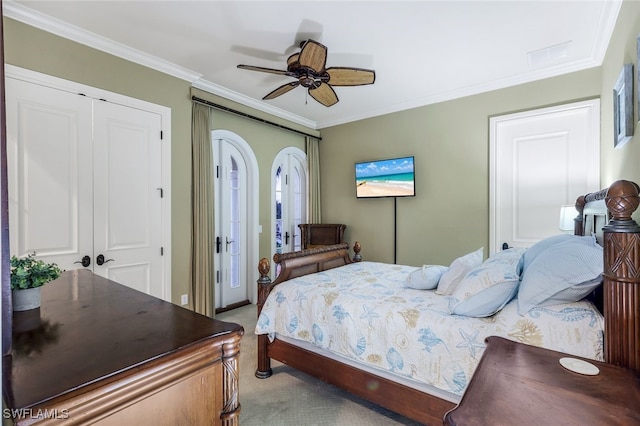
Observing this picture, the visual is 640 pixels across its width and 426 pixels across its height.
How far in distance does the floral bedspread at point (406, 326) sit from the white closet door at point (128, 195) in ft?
4.96

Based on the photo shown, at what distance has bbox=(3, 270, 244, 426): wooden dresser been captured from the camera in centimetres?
58

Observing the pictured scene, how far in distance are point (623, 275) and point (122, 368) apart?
1.54 meters

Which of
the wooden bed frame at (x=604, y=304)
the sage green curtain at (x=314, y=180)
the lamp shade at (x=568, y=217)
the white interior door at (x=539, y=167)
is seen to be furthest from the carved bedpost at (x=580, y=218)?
the sage green curtain at (x=314, y=180)

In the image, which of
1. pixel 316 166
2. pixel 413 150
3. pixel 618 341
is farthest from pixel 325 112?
pixel 618 341

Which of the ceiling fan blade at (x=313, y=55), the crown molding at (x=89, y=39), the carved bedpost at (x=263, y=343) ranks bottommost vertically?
the carved bedpost at (x=263, y=343)

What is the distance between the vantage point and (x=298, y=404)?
2123 millimetres

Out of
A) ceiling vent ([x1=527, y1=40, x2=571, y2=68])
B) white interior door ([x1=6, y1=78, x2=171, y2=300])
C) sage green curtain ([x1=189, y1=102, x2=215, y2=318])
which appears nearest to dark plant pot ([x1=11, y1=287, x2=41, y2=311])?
white interior door ([x1=6, y1=78, x2=171, y2=300])

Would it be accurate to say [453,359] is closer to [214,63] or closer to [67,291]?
[67,291]

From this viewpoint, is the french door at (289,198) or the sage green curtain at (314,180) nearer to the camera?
the french door at (289,198)

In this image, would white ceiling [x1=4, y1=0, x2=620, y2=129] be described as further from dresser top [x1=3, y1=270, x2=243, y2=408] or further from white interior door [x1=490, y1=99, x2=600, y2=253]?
dresser top [x1=3, y1=270, x2=243, y2=408]

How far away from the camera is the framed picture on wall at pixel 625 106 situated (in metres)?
1.82

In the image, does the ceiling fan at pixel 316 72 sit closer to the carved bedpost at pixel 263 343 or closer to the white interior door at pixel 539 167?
the carved bedpost at pixel 263 343

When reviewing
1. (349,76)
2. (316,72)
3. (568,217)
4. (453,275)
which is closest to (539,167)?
(568,217)

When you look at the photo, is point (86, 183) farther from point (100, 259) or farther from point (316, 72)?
point (316, 72)
